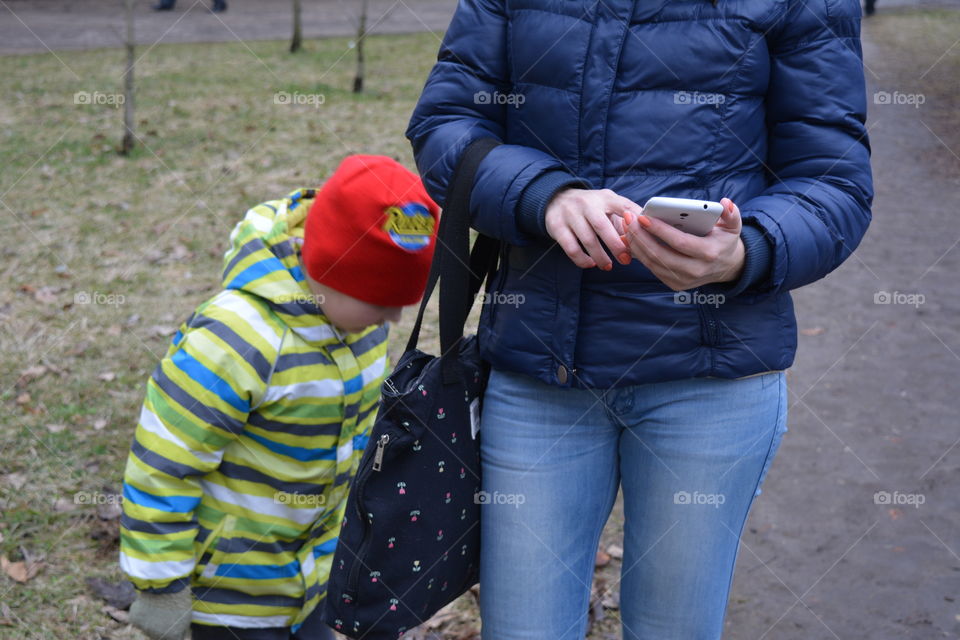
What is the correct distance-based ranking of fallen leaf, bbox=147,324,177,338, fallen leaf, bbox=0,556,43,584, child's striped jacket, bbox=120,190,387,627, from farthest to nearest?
fallen leaf, bbox=147,324,177,338 → fallen leaf, bbox=0,556,43,584 → child's striped jacket, bbox=120,190,387,627

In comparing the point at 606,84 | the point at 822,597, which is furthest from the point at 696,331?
the point at 822,597

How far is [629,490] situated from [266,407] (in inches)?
31.5

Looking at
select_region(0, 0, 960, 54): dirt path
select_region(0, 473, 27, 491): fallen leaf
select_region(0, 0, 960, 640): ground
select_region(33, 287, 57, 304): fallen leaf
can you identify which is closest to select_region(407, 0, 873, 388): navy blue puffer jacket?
select_region(0, 0, 960, 640): ground

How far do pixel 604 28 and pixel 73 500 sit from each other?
9.15 ft

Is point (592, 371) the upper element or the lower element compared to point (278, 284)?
upper

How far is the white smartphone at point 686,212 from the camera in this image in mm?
1456

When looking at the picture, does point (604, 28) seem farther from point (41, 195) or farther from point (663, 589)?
point (41, 195)

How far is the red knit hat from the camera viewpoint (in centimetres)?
214

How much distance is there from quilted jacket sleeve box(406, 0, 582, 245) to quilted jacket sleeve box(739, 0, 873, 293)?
1.19ft

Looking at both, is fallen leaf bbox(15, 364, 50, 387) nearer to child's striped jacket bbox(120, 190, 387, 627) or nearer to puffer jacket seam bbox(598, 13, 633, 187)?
child's striped jacket bbox(120, 190, 387, 627)

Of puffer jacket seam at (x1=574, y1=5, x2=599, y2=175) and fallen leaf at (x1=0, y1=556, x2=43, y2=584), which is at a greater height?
puffer jacket seam at (x1=574, y1=5, x2=599, y2=175)

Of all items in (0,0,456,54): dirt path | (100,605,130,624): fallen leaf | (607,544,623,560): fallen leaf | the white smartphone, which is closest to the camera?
the white smartphone

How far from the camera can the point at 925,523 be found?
12.2ft

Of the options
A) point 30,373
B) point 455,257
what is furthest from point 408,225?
point 30,373
